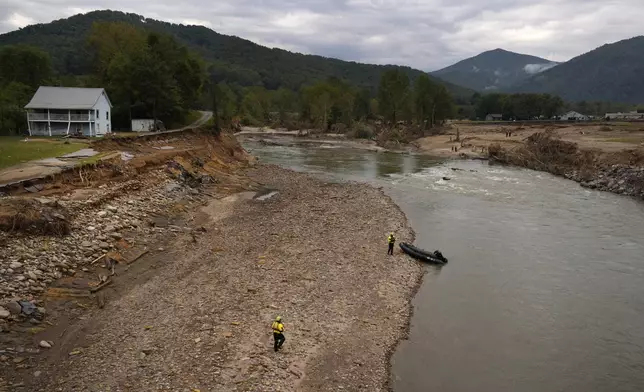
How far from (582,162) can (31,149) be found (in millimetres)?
63403

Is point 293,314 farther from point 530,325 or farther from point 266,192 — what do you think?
point 266,192

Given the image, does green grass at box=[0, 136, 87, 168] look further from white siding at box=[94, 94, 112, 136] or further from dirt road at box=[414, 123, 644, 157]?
dirt road at box=[414, 123, 644, 157]

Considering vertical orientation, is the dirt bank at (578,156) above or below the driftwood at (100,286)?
above

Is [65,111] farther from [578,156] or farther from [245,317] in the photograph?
[578,156]

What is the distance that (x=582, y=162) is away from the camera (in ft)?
198

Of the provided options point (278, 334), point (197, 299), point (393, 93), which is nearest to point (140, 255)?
point (197, 299)

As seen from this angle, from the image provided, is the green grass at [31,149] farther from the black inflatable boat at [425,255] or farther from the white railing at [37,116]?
the black inflatable boat at [425,255]

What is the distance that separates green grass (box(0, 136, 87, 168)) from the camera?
35050 mm

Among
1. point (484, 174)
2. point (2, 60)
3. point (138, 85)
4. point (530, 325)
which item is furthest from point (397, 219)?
point (2, 60)

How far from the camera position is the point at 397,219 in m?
35.6

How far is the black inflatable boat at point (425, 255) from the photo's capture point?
26812mm

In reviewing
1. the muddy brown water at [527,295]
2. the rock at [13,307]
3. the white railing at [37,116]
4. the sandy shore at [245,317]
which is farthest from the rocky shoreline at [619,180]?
the white railing at [37,116]

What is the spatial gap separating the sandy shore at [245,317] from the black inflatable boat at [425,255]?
0.76 meters

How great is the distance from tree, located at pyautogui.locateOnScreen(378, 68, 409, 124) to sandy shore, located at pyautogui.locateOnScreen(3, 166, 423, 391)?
318 ft
